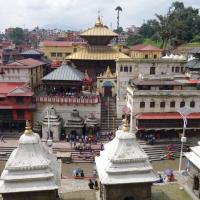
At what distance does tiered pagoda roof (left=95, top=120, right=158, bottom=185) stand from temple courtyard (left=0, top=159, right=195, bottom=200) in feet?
8.90

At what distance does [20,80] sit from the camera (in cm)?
3959

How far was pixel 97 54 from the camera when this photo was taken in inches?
1766

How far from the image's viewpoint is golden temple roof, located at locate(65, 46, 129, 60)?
4416cm

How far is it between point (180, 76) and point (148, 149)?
1085cm

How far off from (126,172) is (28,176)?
419 cm

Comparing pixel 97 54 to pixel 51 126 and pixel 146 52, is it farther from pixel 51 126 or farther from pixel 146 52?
pixel 51 126

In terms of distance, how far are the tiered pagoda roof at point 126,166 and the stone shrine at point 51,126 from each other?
54.6ft

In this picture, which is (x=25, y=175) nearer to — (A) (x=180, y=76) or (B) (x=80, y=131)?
(B) (x=80, y=131)

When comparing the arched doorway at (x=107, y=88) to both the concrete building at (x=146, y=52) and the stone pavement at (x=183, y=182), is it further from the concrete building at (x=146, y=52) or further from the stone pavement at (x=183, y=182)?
the stone pavement at (x=183, y=182)

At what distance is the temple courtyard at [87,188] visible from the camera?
63.2 ft

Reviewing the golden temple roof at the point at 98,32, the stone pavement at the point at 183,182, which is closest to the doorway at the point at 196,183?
the stone pavement at the point at 183,182

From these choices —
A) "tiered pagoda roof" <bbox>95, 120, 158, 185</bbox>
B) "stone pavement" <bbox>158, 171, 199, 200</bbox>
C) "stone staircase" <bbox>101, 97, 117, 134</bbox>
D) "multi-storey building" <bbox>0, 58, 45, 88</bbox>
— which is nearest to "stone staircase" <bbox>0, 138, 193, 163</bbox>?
"stone staircase" <bbox>101, 97, 117, 134</bbox>

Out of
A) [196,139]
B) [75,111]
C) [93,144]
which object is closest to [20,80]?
[75,111]

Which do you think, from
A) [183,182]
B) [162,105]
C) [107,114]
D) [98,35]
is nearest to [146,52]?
[98,35]
